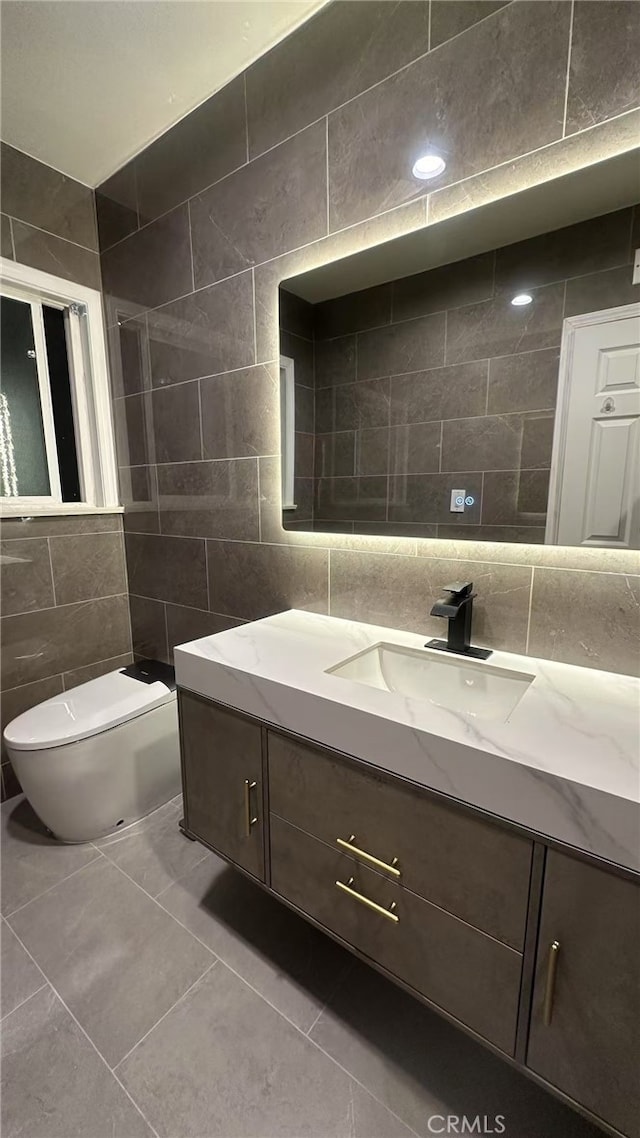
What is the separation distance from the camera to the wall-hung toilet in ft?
4.61

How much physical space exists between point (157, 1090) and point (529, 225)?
6.68 feet

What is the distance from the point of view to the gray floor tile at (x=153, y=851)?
4.67ft

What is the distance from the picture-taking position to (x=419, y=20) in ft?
3.46

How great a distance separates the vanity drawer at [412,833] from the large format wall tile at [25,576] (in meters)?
1.39

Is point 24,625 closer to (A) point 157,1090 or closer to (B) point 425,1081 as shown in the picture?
(A) point 157,1090

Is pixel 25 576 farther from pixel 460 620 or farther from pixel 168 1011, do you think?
pixel 460 620

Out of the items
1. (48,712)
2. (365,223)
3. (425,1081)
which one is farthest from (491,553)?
(48,712)

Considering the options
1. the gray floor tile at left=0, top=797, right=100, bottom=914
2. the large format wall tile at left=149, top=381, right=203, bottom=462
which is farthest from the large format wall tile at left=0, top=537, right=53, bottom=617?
the gray floor tile at left=0, top=797, right=100, bottom=914

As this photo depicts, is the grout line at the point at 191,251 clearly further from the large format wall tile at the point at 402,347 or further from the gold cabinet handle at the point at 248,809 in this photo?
the gold cabinet handle at the point at 248,809

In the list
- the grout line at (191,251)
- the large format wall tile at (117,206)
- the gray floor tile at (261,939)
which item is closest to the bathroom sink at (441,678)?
the gray floor tile at (261,939)

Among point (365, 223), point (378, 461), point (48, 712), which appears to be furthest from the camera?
point (48, 712)

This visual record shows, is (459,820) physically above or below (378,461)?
below

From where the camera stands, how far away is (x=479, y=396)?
1.11 metres

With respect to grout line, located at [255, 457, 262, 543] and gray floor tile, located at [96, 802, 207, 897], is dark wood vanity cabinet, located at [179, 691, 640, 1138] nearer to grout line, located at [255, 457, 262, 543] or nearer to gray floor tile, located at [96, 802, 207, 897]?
gray floor tile, located at [96, 802, 207, 897]
